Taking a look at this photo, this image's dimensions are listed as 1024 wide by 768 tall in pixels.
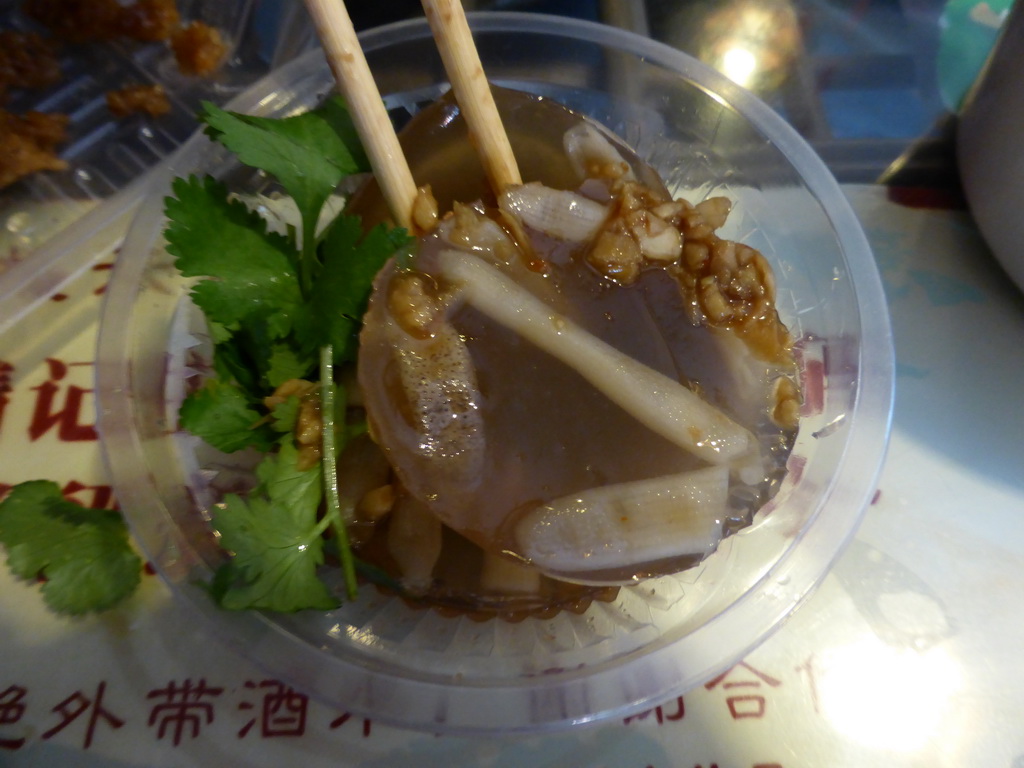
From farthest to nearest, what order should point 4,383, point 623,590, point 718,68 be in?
point 718,68, point 4,383, point 623,590

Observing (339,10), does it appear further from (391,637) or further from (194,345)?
(391,637)

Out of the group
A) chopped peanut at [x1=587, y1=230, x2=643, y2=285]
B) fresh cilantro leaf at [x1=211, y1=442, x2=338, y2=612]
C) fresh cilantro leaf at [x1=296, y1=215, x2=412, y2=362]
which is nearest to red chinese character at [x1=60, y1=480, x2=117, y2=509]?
fresh cilantro leaf at [x1=211, y1=442, x2=338, y2=612]

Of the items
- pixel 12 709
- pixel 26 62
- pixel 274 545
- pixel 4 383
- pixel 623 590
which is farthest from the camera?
pixel 26 62

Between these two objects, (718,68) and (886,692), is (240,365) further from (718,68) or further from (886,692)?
(718,68)

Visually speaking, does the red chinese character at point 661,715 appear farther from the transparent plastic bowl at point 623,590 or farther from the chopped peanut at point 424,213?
the chopped peanut at point 424,213

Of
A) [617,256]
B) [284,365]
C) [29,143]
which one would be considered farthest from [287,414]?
[29,143]

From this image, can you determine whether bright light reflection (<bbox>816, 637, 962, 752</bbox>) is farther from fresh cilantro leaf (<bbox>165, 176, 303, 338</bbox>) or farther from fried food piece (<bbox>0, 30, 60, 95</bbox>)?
fried food piece (<bbox>0, 30, 60, 95</bbox>)

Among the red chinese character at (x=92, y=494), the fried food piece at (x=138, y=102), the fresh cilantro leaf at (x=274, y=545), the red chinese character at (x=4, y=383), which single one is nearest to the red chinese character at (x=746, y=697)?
the fresh cilantro leaf at (x=274, y=545)

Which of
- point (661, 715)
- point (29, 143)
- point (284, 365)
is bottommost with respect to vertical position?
point (661, 715)
